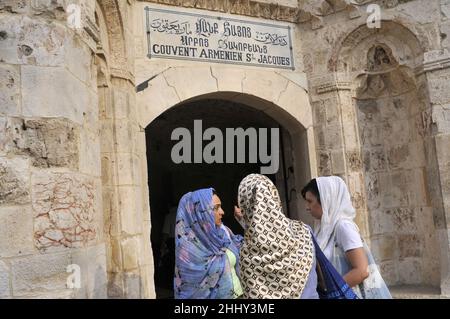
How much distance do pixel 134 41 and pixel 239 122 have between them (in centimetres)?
320

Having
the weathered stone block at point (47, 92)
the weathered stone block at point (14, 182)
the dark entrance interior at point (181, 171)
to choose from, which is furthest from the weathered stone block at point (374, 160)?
the weathered stone block at point (14, 182)

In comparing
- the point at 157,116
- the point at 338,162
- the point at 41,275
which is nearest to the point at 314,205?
the point at 41,275

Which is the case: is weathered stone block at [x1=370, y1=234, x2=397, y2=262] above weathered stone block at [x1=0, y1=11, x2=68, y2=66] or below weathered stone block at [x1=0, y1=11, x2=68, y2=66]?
below

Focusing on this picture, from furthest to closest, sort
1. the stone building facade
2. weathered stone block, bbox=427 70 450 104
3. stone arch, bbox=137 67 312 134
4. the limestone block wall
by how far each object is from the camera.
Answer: weathered stone block, bbox=427 70 450 104, stone arch, bbox=137 67 312 134, the stone building facade, the limestone block wall

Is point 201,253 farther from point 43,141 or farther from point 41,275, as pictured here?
point 43,141

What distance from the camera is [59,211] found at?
2762 millimetres

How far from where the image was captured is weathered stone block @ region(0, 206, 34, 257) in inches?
102

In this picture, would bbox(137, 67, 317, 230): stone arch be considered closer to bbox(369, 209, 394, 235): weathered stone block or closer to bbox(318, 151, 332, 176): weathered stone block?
bbox(318, 151, 332, 176): weathered stone block

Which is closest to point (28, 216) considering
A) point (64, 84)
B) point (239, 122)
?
point (64, 84)

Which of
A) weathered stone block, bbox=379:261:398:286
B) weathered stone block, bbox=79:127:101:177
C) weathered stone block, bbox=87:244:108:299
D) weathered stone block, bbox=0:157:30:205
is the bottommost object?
weathered stone block, bbox=379:261:398:286
